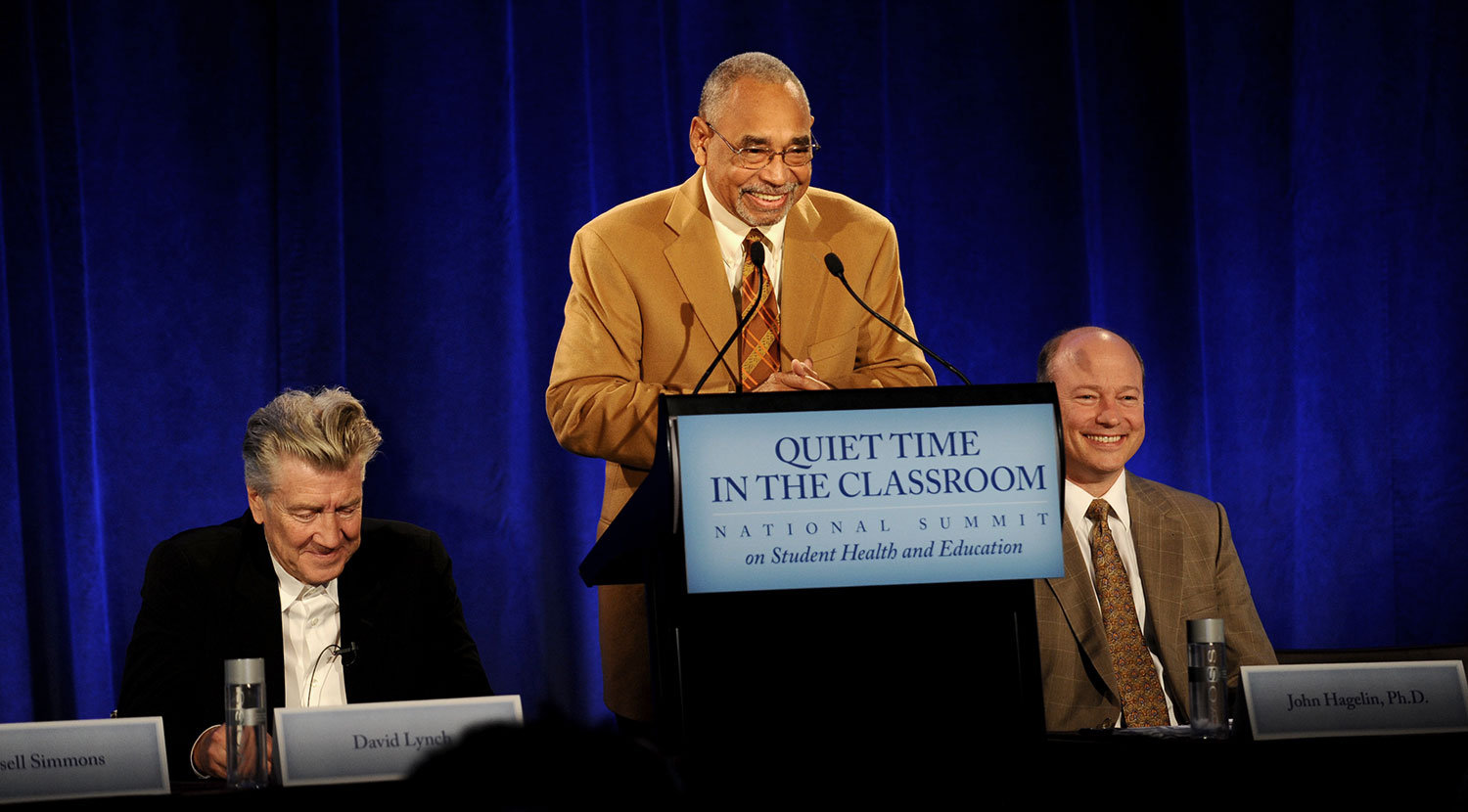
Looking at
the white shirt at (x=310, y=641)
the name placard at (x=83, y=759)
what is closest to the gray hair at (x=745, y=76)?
the white shirt at (x=310, y=641)

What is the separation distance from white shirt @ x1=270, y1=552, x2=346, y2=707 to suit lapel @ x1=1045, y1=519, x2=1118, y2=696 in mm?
1239

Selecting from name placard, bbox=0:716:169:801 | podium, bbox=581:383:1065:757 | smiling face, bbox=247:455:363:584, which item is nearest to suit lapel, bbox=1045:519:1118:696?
podium, bbox=581:383:1065:757

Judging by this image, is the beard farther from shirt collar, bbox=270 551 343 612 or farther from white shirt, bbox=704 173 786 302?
shirt collar, bbox=270 551 343 612

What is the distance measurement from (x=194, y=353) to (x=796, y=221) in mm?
1616

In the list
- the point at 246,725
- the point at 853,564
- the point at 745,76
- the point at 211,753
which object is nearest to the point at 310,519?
the point at 211,753

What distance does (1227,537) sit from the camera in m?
2.64

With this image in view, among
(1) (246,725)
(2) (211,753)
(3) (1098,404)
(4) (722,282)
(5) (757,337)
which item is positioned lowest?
(2) (211,753)

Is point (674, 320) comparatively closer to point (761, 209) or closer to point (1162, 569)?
point (761, 209)

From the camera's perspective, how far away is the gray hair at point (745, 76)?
2.45 metres

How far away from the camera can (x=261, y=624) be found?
2434 millimetres

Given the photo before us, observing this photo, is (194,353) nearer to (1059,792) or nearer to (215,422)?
(215,422)

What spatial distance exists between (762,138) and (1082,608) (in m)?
0.97

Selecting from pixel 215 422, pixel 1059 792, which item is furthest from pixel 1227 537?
pixel 215 422

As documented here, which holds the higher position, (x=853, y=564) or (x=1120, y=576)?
(x=853, y=564)
